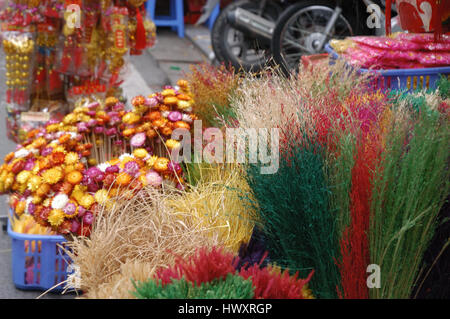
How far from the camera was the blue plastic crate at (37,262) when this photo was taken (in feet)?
7.44

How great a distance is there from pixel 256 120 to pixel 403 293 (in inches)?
21.7

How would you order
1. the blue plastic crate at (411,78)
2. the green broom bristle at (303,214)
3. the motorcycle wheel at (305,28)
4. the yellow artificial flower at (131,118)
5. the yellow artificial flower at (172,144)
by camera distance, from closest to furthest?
1. the green broom bristle at (303,214)
2. the yellow artificial flower at (172,144)
3. the yellow artificial flower at (131,118)
4. the blue plastic crate at (411,78)
5. the motorcycle wheel at (305,28)

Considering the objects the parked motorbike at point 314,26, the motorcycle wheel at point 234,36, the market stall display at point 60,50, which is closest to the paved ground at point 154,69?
the market stall display at point 60,50

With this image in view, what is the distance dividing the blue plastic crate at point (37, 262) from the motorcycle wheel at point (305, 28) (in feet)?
9.90

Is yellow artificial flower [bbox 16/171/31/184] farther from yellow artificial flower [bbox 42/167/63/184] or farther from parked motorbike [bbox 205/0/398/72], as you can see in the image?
parked motorbike [bbox 205/0/398/72]

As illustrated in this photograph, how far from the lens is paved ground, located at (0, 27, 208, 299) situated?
3.22 meters

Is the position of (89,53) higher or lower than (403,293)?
higher

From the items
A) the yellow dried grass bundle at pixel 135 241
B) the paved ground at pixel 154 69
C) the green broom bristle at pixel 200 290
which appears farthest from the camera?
the paved ground at pixel 154 69

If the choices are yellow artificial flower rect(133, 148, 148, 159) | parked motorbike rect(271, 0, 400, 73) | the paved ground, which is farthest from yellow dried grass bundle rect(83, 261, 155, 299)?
parked motorbike rect(271, 0, 400, 73)

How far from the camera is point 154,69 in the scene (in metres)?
6.11

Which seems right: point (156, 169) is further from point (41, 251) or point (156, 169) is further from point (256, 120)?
point (41, 251)

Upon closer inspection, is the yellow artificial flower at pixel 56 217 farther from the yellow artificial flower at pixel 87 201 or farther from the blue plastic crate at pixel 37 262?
the blue plastic crate at pixel 37 262
